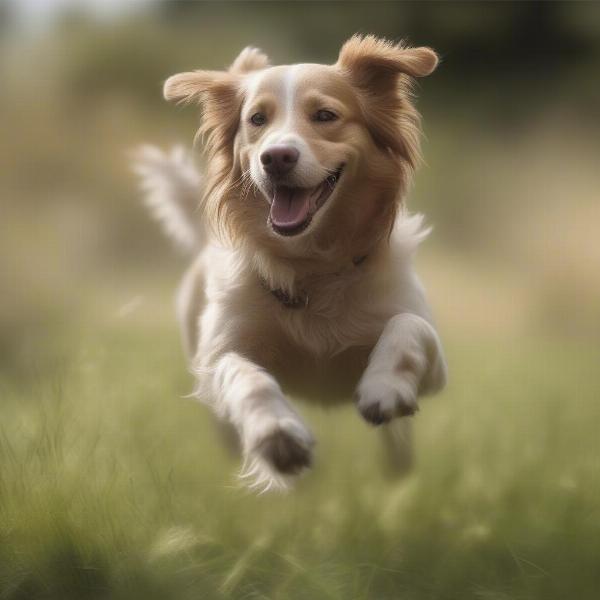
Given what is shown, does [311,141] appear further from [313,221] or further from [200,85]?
[200,85]

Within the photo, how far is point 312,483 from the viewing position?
172 inches

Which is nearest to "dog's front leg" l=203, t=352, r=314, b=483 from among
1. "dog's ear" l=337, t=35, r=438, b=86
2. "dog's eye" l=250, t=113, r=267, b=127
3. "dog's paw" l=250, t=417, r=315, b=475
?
"dog's paw" l=250, t=417, r=315, b=475

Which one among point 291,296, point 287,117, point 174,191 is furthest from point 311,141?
point 174,191

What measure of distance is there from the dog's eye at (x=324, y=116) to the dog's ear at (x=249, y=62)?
689 millimetres

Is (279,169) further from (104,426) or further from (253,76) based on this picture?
(104,426)

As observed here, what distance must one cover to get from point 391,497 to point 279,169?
1.50 metres

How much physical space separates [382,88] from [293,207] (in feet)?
2.63

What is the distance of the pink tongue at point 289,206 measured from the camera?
13.2 feet

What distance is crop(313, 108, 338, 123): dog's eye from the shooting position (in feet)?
13.3

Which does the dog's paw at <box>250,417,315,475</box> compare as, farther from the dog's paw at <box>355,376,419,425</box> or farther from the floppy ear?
the floppy ear

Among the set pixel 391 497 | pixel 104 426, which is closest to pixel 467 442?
pixel 391 497

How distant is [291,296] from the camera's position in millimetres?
4434

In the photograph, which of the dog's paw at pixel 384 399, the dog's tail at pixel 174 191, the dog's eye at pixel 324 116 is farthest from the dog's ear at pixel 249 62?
the dog's paw at pixel 384 399

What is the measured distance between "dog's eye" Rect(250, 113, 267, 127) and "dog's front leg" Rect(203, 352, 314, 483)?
3.26 ft
